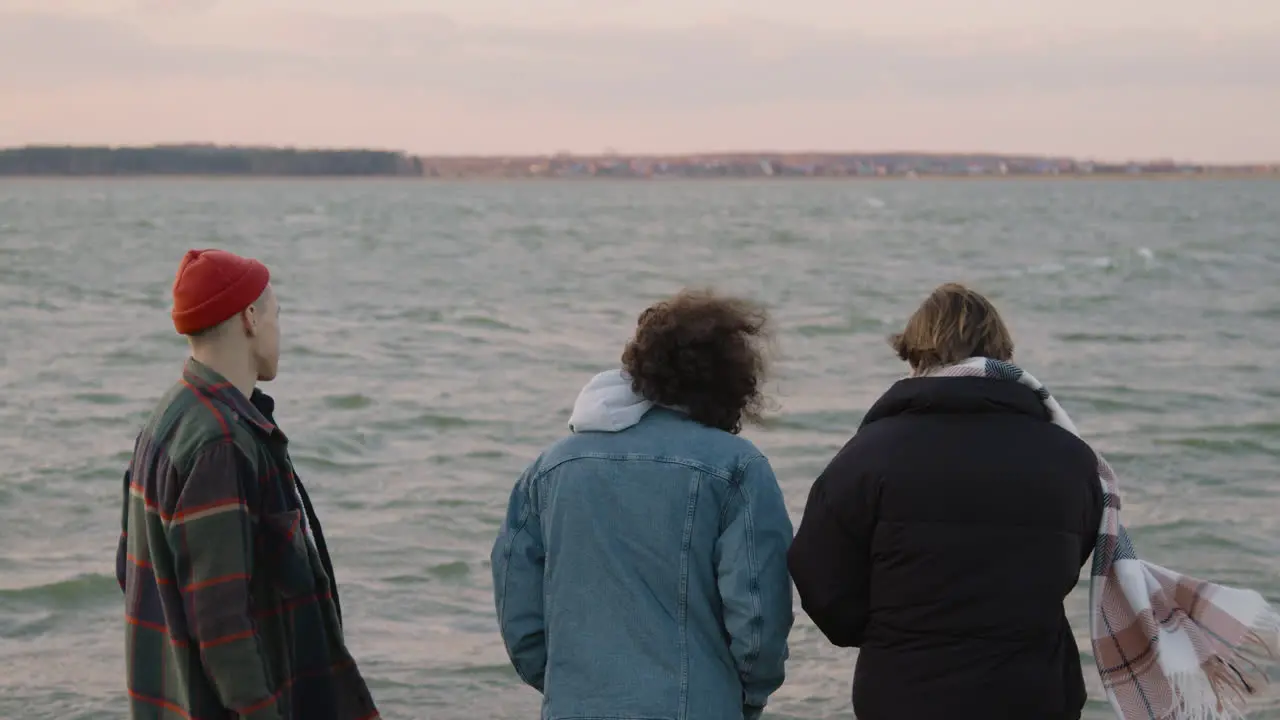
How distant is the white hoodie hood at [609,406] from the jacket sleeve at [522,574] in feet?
0.59

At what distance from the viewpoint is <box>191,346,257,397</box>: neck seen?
9.79ft

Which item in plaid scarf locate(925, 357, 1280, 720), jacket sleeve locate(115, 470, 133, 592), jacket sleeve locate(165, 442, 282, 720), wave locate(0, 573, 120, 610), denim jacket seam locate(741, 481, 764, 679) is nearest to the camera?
jacket sleeve locate(165, 442, 282, 720)

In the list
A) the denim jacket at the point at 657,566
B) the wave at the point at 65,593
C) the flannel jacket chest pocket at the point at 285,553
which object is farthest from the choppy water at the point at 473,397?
the flannel jacket chest pocket at the point at 285,553

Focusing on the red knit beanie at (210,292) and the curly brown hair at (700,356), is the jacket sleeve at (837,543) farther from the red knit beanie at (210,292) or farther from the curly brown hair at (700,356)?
the red knit beanie at (210,292)

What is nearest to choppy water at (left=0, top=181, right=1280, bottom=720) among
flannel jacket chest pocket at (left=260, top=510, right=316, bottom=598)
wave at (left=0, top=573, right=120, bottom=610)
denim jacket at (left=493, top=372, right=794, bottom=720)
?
wave at (left=0, top=573, right=120, bottom=610)

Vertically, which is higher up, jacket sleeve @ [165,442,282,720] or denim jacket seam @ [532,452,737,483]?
denim jacket seam @ [532,452,737,483]

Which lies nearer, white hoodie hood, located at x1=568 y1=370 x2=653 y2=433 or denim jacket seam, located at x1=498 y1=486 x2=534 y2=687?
white hoodie hood, located at x1=568 y1=370 x2=653 y2=433

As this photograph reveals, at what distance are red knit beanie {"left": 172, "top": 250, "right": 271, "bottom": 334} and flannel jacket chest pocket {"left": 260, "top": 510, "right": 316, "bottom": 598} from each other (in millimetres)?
414

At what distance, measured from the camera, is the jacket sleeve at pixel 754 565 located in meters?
2.93

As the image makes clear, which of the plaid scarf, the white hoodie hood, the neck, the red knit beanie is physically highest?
the red knit beanie

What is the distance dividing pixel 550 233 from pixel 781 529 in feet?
189

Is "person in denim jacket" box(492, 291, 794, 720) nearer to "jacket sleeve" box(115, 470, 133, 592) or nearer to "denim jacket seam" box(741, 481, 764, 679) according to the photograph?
"denim jacket seam" box(741, 481, 764, 679)

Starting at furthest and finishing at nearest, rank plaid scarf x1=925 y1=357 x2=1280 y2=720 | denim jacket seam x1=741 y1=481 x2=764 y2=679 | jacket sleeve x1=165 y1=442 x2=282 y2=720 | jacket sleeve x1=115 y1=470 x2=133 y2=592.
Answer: plaid scarf x1=925 y1=357 x2=1280 y2=720, jacket sleeve x1=115 y1=470 x2=133 y2=592, denim jacket seam x1=741 y1=481 x2=764 y2=679, jacket sleeve x1=165 y1=442 x2=282 y2=720

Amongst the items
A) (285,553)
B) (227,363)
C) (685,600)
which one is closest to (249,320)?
(227,363)
